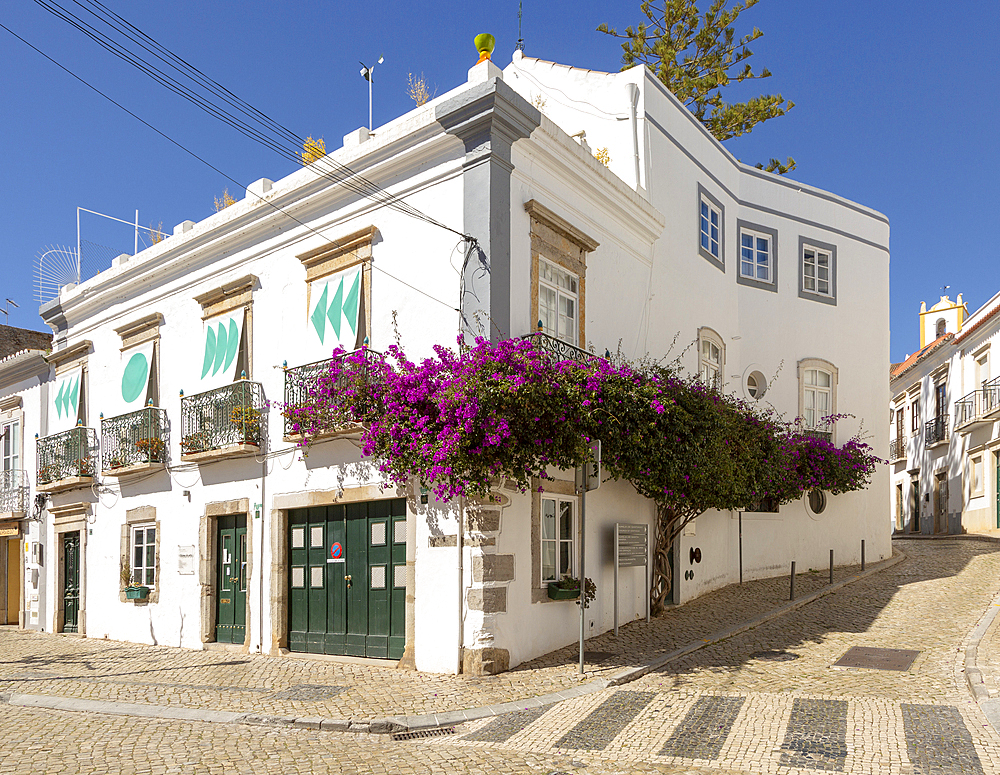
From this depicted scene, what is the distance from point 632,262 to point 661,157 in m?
2.39

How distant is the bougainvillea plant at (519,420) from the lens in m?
9.41

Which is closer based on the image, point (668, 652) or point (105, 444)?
point (668, 652)

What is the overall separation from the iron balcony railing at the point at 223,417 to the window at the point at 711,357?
7711mm

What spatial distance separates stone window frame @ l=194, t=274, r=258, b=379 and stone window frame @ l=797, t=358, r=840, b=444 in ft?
35.9

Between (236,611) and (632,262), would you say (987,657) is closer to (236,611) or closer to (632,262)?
(632,262)

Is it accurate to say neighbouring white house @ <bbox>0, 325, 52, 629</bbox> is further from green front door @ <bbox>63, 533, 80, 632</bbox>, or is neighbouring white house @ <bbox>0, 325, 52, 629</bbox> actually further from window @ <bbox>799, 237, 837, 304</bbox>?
window @ <bbox>799, 237, 837, 304</bbox>

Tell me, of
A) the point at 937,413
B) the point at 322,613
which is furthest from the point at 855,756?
the point at 937,413

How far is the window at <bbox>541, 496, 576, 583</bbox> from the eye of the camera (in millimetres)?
11023

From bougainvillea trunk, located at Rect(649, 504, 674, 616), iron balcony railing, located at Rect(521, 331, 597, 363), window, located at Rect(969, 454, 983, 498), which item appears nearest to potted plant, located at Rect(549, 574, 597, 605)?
bougainvillea trunk, located at Rect(649, 504, 674, 616)

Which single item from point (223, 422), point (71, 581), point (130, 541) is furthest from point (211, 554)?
point (71, 581)

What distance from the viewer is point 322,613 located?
11867 millimetres

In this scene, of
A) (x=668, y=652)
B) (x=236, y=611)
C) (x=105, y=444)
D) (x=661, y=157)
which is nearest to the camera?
(x=668, y=652)

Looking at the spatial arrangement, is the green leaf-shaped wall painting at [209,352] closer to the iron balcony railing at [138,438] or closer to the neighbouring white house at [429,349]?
the neighbouring white house at [429,349]

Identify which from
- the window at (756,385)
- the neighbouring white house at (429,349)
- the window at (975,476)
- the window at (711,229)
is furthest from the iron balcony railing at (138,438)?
the window at (975,476)
